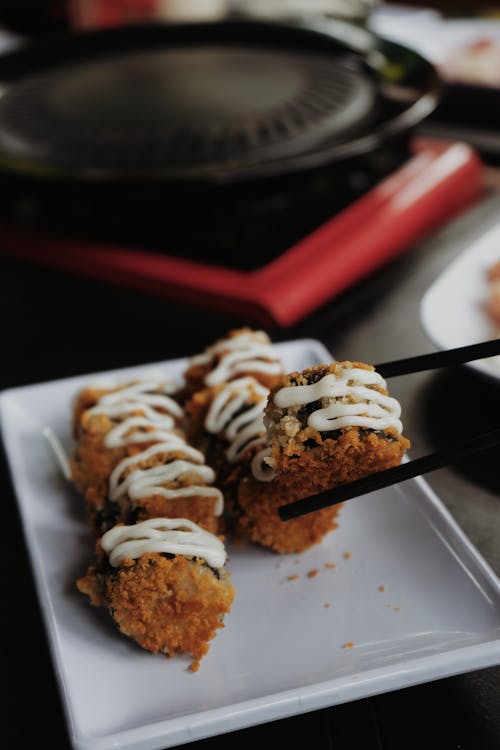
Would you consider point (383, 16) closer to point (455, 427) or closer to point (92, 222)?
point (92, 222)

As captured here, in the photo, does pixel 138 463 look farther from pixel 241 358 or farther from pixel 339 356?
pixel 339 356

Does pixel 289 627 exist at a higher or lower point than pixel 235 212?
lower

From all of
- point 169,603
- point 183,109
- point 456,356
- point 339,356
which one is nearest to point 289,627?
point 169,603

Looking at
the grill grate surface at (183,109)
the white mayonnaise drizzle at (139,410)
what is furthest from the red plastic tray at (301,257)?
the white mayonnaise drizzle at (139,410)

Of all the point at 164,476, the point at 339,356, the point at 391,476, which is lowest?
the point at 339,356

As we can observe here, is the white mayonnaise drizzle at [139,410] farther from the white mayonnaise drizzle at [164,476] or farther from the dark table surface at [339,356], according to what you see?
the dark table surface at [339,356]

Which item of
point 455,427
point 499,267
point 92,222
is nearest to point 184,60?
point 92,222

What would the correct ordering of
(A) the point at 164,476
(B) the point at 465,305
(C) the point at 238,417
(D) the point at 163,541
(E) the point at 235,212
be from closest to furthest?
(D) the point at 163,541 → (A) the point at 164,476 → (C) the point at 238,417 → (B) the point at 465,305 → (E) the point at 235,212

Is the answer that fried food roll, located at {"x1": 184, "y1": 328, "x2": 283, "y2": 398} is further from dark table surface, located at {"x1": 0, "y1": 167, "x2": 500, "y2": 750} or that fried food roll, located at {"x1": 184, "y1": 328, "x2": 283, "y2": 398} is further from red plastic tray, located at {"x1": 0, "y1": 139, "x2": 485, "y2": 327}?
red plastic tray, located at {"x1": 0, "y1": 139, "x2": 485, "y2": 327}
